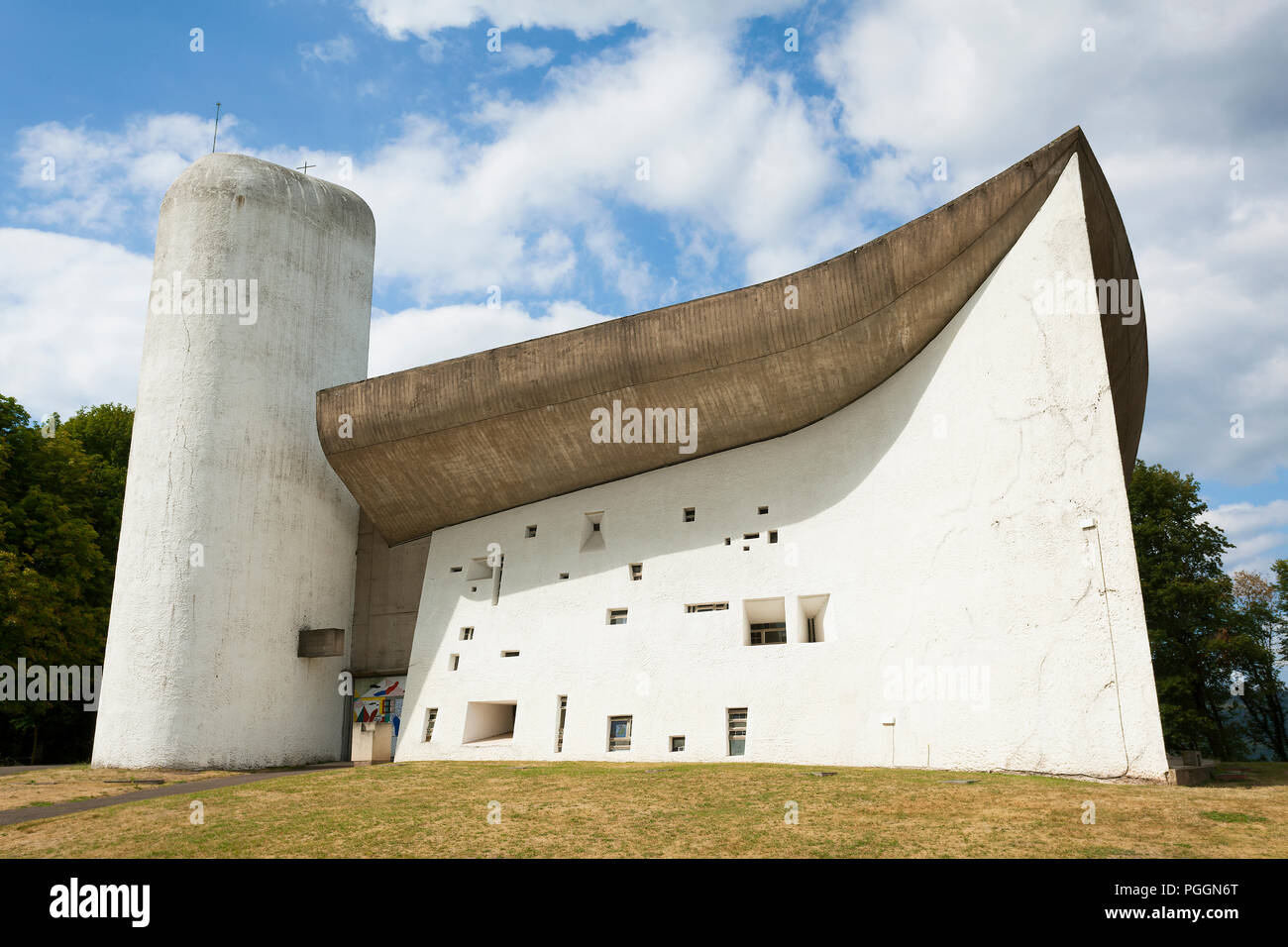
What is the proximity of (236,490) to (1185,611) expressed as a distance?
1084 inches

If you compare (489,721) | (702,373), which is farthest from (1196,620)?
(489,721)

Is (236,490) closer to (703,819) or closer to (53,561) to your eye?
(53,561)

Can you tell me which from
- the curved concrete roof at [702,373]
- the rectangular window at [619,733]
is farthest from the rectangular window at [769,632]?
the curved concrete roof at [702,373]

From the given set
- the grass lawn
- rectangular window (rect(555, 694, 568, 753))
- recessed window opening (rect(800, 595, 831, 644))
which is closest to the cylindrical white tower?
the grass lawn

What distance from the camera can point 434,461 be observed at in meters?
22.5

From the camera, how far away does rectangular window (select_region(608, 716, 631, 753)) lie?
19.2m

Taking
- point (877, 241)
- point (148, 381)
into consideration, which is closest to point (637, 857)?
point (877, 241)

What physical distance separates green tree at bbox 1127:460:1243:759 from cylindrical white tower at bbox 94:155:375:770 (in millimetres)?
24087

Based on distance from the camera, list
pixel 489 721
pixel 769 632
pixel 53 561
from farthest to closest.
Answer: pixel 53 561
pixel 489 721
pixel 769 632

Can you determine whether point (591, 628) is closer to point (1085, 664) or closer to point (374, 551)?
point (374, 551)

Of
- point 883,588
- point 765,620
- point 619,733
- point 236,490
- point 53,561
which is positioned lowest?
point 619,733

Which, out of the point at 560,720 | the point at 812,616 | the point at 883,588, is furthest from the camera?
the point at 560,720

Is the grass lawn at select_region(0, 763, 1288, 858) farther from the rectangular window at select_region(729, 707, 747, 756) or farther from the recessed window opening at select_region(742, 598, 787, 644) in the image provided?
the recessed window opening at select_region(742, 598, 787, 644)

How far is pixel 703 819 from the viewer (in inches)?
451
